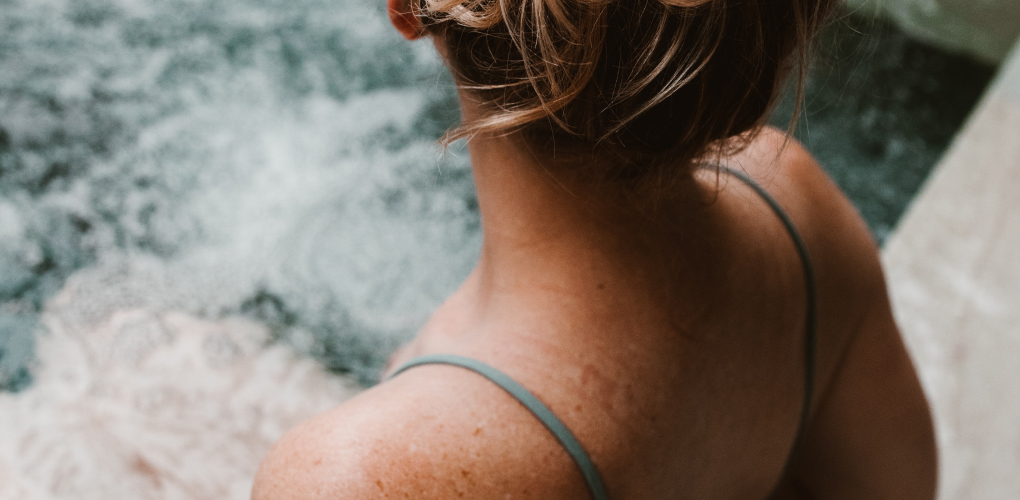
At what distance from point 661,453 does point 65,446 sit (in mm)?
904

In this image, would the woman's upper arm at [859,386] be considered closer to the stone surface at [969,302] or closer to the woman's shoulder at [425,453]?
the woman's shoulder at [425,453]

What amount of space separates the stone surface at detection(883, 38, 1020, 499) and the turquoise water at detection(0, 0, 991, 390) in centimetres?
12

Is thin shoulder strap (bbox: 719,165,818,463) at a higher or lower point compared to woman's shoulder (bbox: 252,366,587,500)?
higher

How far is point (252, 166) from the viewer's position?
5.60 feet

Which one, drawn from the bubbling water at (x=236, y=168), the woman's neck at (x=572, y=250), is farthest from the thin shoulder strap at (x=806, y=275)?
the bubbling water at (x=236, y=168)

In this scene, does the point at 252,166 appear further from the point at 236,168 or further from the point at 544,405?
the point at 544,405

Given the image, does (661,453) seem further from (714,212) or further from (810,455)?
(810,455)

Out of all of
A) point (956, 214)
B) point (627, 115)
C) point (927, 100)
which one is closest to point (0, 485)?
point (627, 115)

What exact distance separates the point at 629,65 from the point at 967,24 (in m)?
2.66

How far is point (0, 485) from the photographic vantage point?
2.95 ft

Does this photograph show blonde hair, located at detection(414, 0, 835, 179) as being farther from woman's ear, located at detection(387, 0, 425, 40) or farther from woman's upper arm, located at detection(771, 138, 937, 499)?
woman's upper arm, located at detection(771, 138, 937, 499)

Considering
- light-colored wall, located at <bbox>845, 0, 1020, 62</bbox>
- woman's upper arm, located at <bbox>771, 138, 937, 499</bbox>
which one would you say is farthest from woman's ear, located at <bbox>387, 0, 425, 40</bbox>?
light-colored wall, located at <bbox>845, 0, 1020, 62</bbox>

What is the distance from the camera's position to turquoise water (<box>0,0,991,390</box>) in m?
1.37

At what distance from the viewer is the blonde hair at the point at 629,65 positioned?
40 centimetres
